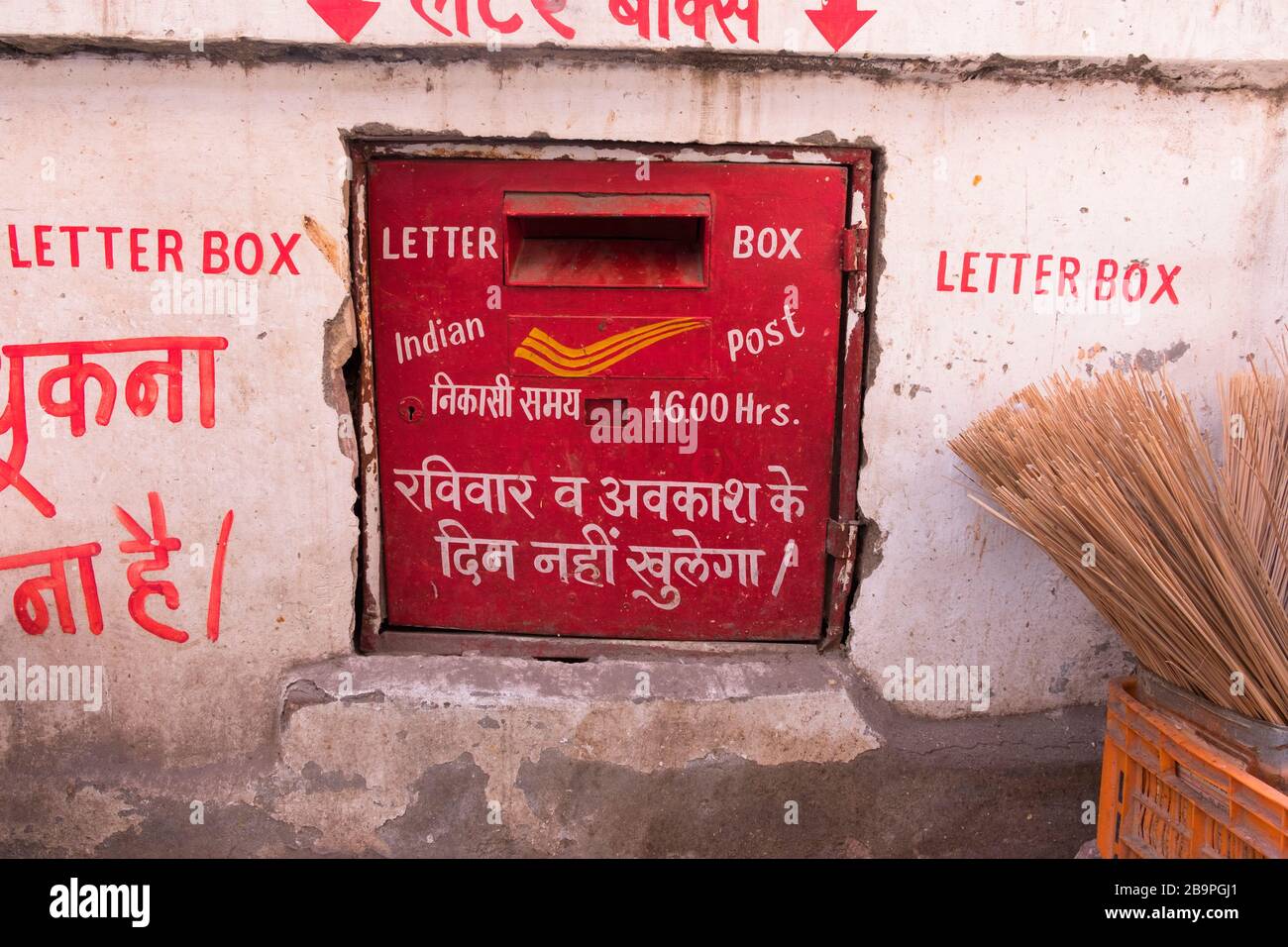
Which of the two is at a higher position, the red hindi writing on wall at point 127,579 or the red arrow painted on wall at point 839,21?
the red arrow painted on wall at point 839,21

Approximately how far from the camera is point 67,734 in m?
2.79

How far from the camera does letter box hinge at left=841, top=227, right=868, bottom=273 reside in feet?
8.65

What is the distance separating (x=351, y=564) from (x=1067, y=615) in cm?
206

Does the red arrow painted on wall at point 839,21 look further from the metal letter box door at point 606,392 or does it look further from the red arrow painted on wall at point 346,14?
the red arrow painted on wall at point 346,14

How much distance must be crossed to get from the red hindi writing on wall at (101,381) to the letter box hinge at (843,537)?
69.7 inches

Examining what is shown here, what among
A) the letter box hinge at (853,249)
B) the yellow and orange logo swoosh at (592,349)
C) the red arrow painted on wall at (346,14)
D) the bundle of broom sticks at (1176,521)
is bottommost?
the bundle of broom sticks at (1176,521)

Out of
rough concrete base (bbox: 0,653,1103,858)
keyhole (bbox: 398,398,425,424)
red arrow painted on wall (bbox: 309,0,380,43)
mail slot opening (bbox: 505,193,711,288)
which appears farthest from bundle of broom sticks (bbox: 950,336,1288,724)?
red arrow painted on wall (bbox: 309,0,380,43)

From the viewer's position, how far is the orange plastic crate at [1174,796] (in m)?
1.83

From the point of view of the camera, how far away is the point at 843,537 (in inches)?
110

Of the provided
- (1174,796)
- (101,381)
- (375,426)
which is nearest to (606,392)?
(375,426)

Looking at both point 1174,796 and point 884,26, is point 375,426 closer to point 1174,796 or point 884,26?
point 884,26

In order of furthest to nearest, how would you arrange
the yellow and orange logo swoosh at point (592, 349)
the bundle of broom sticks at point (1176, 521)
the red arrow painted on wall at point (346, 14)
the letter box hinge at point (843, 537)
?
the letter box hinge at point (843, 537)
the yellow and orange logo swoosh at point (592, 349)
the red arrow painted on wall at point (346, 14)
the bundle of broom sticks at point (1176, 521)

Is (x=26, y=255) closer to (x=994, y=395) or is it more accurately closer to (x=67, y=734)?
(x=67, y=734)

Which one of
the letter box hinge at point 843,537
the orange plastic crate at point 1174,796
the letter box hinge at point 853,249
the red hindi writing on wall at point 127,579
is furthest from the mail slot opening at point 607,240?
the orange plastic crate at point 1174,796
